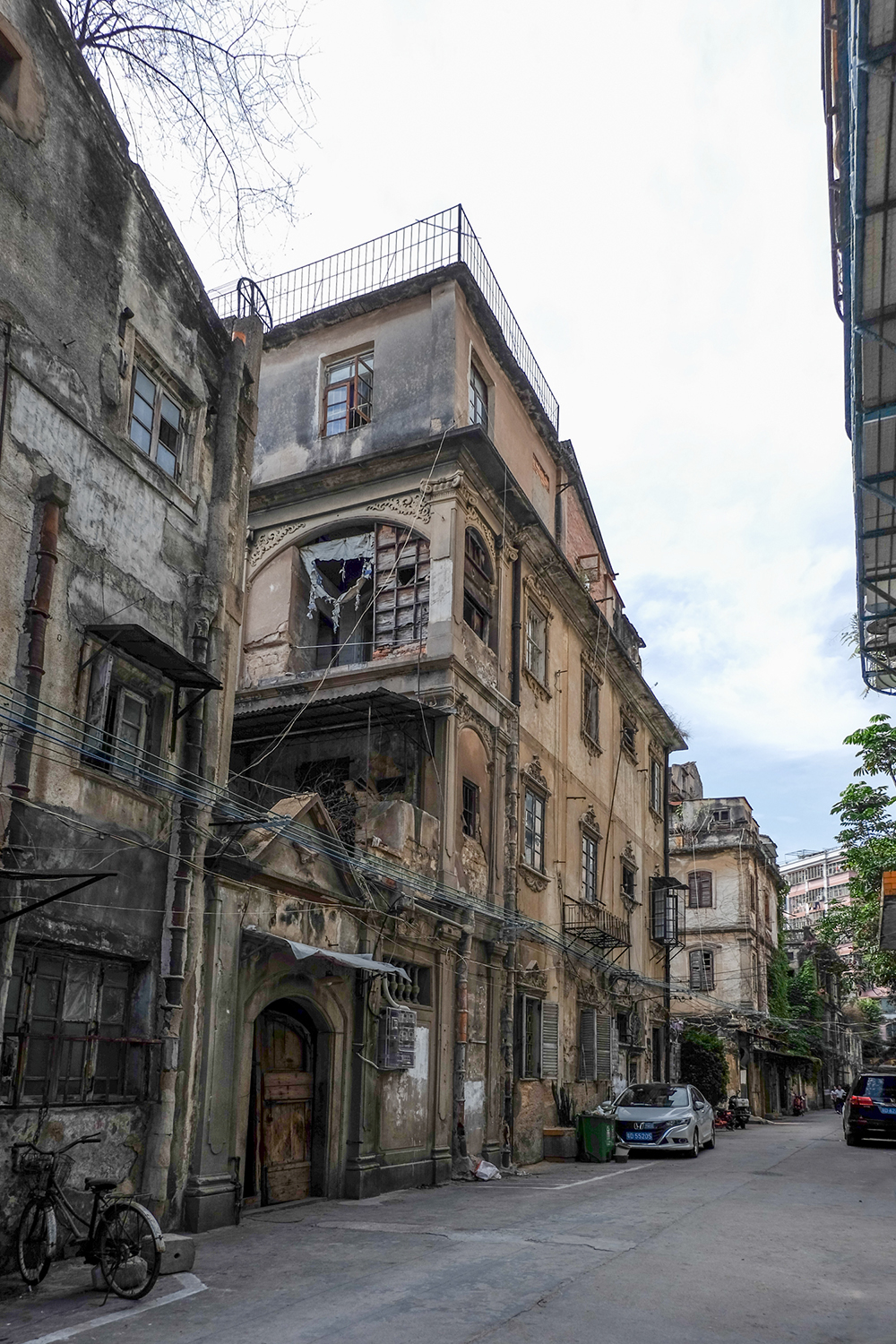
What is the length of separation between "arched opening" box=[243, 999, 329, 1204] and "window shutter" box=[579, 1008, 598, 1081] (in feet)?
34.6

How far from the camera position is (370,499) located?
2011cm

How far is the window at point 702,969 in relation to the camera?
1896 inches

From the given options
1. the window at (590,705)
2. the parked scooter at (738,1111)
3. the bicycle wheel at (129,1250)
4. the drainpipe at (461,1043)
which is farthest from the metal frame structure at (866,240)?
the parked scooter at (738,1111)

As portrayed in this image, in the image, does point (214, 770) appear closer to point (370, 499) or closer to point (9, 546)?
point (9, 546)

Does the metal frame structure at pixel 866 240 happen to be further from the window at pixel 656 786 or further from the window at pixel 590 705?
the window at pixel 656 786

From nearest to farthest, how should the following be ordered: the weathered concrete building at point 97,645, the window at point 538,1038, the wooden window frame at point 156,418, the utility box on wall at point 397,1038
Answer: the weathered concrete building at point 97,645, the wooden window frame at point 156,418, the utility box on wall at point 397,1038, the window at point 538,1038

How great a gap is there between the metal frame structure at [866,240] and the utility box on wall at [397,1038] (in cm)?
822

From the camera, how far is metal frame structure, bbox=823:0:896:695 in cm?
791

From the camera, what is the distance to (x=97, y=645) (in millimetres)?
10711

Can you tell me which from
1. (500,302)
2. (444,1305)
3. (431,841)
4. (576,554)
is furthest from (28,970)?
(576,554)

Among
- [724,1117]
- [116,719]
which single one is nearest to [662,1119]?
[724,1117]

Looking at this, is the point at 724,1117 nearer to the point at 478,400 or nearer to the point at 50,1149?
the point at 478,400

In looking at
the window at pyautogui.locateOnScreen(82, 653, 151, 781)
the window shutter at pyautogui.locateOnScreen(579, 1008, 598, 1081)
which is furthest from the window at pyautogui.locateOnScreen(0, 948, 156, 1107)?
the window shutter at pyautogui.locateOnScreen(579, 1008, 598, 1081)

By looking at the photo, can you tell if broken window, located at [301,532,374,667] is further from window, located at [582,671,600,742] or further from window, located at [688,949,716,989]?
window, located at [688,949,716,989]
